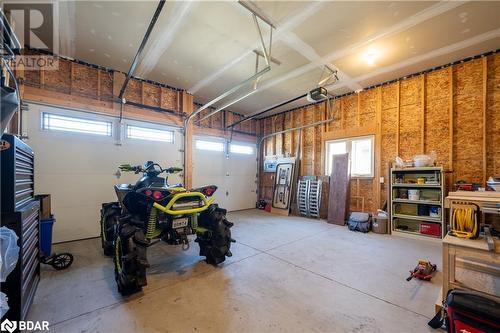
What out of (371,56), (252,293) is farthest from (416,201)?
(252,293)

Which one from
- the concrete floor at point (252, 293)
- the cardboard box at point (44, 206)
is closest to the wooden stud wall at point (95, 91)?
the cardboard box at point (44, 206)

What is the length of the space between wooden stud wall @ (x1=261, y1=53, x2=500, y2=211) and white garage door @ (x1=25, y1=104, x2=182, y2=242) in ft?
17.2

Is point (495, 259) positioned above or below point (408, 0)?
below

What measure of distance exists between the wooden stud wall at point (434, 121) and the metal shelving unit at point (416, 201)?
29 cm

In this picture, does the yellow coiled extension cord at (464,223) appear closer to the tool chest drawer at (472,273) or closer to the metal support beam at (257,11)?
the tool chest drawer at (472,273)

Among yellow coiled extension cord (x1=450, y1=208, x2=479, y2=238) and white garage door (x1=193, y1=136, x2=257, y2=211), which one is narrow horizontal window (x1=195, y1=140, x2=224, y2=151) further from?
yellow coiled extension cord (x1=450, y1=208, x2=479, y2=238)

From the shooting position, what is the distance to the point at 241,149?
7.32m

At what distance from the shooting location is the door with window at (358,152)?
5.26 meters

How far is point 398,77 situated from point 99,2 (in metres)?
5.69

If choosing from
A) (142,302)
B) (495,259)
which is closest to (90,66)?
(142,302)

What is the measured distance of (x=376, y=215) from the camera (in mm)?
4660

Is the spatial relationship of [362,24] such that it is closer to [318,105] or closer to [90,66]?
[318,105]

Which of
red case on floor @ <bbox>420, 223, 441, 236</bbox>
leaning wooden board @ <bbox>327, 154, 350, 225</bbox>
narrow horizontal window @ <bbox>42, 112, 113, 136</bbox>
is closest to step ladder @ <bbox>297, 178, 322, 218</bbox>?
leaning wooden board @ <bbox>327, 154, 350, 225</bbox>

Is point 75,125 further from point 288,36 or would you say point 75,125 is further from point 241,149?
point 241,149
